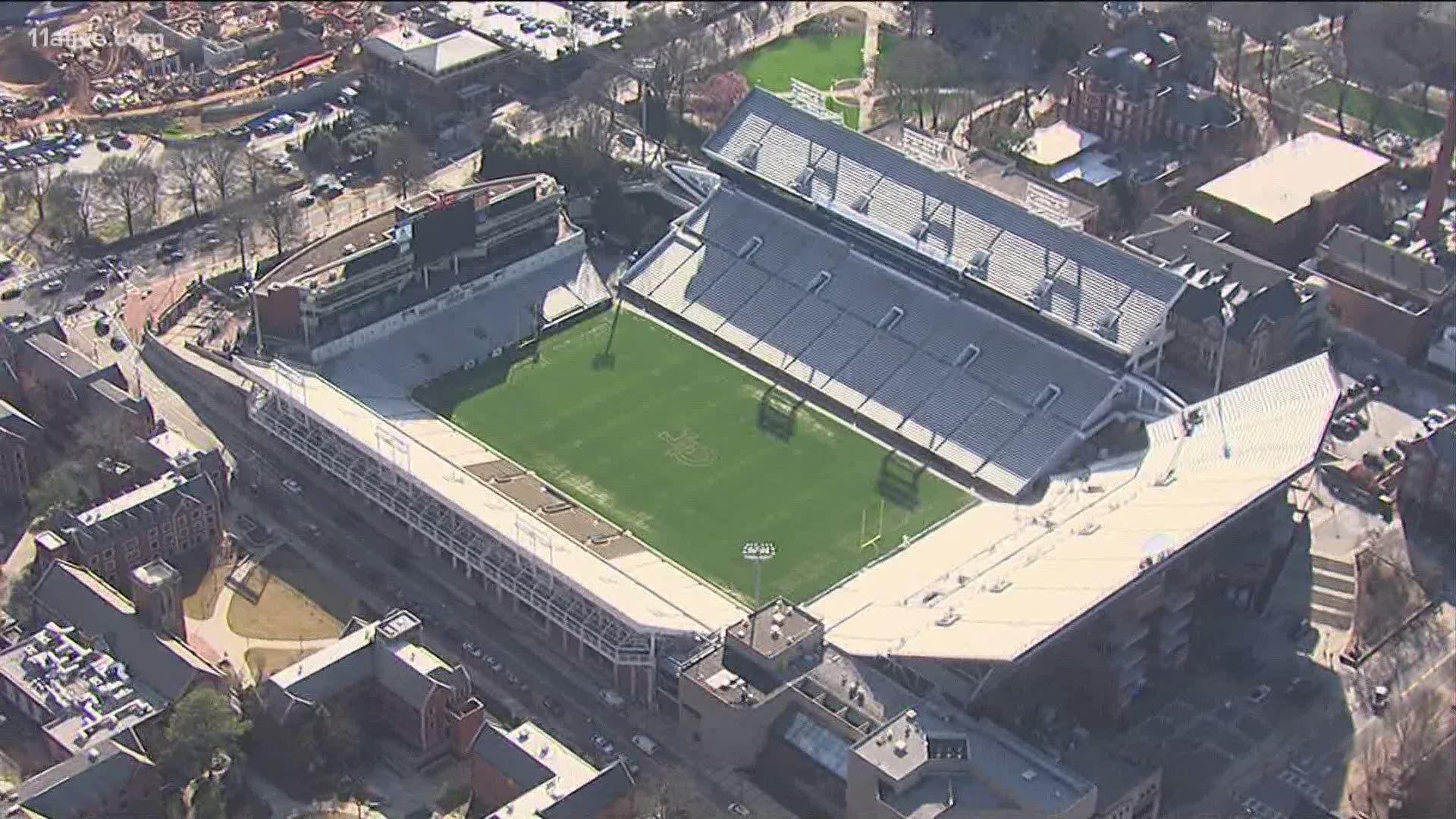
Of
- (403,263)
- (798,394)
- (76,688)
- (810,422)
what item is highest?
(403,263)

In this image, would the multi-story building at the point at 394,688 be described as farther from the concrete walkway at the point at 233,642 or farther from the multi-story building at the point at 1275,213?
the multi-story building at the point at 1275,213

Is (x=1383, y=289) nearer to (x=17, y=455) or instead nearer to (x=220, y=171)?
(x=220, y=171)

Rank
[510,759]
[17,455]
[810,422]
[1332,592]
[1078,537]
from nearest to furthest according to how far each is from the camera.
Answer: [510,759] < [1078,537] < [1332,592] < [17,455] < [810,422]

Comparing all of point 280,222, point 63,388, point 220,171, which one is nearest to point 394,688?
point 63,388

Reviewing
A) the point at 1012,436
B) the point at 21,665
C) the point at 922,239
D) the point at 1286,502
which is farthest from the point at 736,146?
the point at 21,665

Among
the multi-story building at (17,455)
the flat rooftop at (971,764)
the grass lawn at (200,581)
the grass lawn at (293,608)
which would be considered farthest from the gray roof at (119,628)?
the flat rooftop at (971,764)

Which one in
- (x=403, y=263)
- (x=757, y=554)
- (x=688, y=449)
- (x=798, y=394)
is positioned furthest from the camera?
(x=403, y=263)

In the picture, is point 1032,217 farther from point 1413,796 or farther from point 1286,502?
point 1413,796

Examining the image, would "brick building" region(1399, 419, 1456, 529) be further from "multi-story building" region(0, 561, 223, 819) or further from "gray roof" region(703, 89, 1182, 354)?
"multi-story building" region(0, 561, 223, 819)

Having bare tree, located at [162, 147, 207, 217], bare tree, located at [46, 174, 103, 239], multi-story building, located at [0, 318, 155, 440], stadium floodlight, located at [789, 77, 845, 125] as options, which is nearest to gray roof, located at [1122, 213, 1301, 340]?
stadium floodlight, located at [789, 77, 845, 125]
